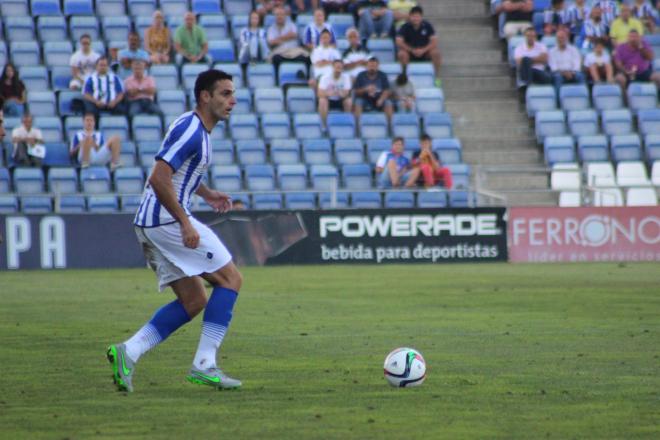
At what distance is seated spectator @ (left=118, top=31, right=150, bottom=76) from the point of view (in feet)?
86.2

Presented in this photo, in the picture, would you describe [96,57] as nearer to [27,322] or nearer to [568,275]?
[568,275]

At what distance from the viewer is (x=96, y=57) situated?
2648cm

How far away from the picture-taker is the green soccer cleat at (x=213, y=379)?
870 centimetres

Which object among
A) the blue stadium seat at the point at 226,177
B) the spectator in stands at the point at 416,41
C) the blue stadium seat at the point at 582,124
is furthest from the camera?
the spectator in stands at the point at 416,41

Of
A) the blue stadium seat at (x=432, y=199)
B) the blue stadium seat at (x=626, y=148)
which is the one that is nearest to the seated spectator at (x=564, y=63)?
the blue stadium seat at (x=626, y=148)

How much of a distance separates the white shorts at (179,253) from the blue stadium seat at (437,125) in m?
19.3

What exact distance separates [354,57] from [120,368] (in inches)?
779

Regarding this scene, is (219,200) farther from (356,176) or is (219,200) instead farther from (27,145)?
(356,176)

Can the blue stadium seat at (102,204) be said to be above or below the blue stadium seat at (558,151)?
below

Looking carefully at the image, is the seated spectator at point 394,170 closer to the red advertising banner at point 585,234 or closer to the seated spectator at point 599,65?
the red advertising banner at point 585,234

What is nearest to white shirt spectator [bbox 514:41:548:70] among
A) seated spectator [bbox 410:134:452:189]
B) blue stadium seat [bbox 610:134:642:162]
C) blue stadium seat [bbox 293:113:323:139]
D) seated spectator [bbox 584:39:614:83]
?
seated spectator [bbox 584:39:614:83]

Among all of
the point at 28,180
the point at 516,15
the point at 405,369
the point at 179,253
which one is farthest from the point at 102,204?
the point at 405,369

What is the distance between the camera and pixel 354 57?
27766 mm

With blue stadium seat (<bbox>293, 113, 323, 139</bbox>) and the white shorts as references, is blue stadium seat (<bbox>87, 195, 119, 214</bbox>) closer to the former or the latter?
blue stadium seat (<bbox>293, 113, 323, 139</bbox>)
